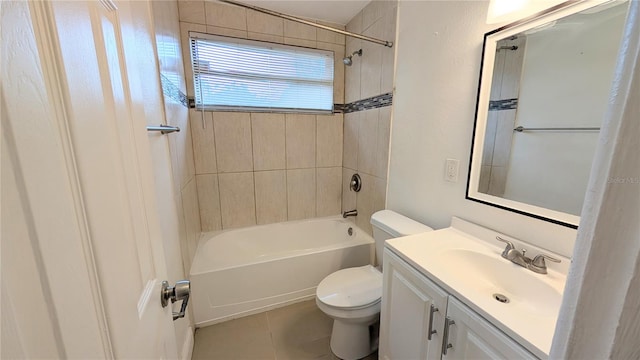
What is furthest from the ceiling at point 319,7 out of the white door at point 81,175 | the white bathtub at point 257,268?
the white bathtub at point 257,268

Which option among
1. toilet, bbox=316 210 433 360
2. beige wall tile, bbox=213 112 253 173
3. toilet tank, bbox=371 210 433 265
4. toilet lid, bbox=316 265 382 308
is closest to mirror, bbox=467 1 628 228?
toilet tank, bbox=371 210 433 265

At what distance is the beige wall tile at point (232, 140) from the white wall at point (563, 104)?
2031 mm

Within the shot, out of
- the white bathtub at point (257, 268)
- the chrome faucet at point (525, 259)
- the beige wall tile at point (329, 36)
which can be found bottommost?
the white bathtub at point (257, 268)

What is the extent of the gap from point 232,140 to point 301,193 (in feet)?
2.91

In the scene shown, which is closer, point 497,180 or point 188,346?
point 497,180

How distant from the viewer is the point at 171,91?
149 centimetres

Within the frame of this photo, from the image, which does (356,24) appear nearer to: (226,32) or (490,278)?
(226,32)

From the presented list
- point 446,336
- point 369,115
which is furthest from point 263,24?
point 446,336

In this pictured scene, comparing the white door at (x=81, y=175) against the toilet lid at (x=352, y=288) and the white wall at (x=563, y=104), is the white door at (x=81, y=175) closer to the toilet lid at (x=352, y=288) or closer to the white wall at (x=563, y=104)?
the toilet lid at (x=352, y=288)

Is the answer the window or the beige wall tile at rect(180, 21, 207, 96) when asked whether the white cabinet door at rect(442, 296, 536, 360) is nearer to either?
the window

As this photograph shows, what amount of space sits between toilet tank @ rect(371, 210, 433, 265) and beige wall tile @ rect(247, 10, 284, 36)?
1907mm

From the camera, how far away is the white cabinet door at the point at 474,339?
70cm

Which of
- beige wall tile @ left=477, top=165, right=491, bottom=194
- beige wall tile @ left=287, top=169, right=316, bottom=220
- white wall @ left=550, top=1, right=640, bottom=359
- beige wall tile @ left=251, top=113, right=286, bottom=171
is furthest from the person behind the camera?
beige wall tile @ left=287, top=169, right=316, bottom=220

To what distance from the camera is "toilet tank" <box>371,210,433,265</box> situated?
1453mm
